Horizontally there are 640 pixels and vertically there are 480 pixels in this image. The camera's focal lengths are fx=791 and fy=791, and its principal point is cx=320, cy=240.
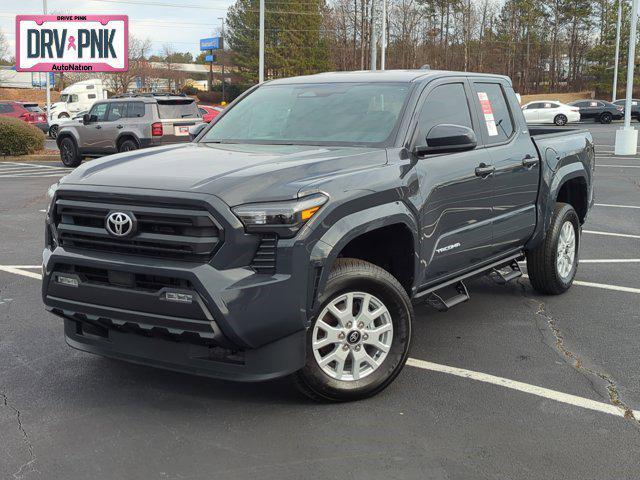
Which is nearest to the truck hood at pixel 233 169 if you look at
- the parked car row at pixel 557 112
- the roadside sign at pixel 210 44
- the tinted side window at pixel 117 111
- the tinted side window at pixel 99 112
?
the tinted side window at pixel 117 111

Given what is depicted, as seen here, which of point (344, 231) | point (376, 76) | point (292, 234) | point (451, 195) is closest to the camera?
point (292, 234)

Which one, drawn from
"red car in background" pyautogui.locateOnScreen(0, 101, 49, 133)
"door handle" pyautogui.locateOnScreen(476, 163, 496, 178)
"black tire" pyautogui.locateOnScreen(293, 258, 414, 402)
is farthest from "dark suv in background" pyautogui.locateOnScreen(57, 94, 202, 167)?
"red car in background" pyautogui.locateOnScreen(0, 101, 49, 133)

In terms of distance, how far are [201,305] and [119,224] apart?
64cm

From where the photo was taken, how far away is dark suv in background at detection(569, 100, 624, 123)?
46969 millimetres

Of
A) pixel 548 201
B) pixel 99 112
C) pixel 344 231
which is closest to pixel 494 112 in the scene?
pixel 548 201

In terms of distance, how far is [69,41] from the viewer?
28.7 m

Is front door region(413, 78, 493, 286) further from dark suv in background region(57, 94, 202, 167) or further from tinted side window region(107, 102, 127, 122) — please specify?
tinted side window region(107, 102, 127, 122)

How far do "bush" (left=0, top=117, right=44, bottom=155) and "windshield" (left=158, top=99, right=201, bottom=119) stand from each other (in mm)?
6497

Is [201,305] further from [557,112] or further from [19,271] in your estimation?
[557,112]

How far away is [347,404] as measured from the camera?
4445 millimetres

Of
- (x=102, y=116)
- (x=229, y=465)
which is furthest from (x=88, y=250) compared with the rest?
(x=102, y=116)

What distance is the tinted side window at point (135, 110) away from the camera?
19.3 m

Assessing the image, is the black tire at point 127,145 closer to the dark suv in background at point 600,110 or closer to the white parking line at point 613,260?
the white parking line at point 613,260

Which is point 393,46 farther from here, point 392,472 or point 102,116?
point 392,472
